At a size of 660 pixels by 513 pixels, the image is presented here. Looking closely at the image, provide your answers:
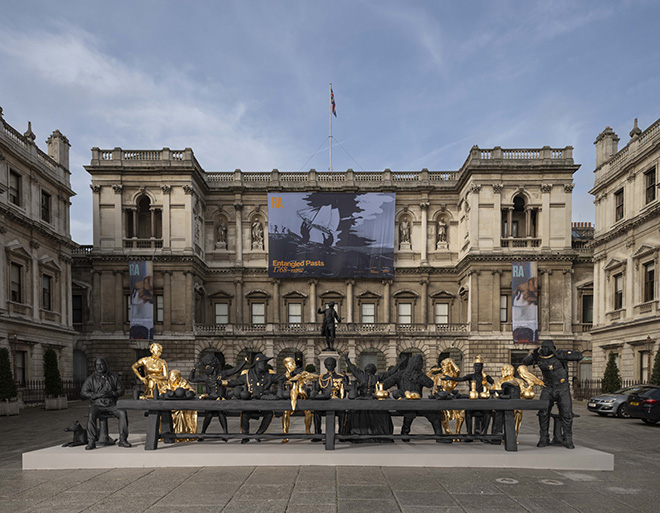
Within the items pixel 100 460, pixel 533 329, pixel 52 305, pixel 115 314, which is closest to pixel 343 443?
pixel 100 460

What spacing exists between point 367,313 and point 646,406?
23.1 metres

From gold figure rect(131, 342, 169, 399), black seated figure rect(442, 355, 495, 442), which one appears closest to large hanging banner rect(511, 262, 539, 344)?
black seated figure rect(442, 355, 495, 442)

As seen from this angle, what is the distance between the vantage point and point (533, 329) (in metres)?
32.1

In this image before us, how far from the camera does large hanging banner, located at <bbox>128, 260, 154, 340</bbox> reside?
105ft

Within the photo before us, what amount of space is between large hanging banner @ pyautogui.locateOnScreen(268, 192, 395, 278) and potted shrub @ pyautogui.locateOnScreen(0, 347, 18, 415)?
18796 mm

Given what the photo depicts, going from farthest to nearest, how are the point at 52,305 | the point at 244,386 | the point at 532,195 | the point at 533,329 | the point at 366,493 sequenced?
the point at 532,195, the point at 533,329, the point at 52,305, the point at 244,386, the point at 366,493

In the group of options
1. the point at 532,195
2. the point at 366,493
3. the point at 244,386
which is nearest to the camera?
the point at 366,493

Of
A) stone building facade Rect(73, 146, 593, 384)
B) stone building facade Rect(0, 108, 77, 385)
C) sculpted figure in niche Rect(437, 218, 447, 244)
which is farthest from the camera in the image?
sculpted figure in niche Rect(437, 218, 447, 244)

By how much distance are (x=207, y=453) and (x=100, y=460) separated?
5.22 ft

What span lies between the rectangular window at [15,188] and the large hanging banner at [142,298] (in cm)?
897

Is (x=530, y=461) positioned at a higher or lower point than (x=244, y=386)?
lower

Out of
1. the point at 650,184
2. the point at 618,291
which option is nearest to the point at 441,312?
the point at 618,291

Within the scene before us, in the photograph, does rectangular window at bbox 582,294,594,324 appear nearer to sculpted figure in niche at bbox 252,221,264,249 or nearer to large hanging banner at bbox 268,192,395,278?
large hanging banner at bbox 268,192,395,278

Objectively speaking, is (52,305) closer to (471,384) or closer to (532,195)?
(471,384)
